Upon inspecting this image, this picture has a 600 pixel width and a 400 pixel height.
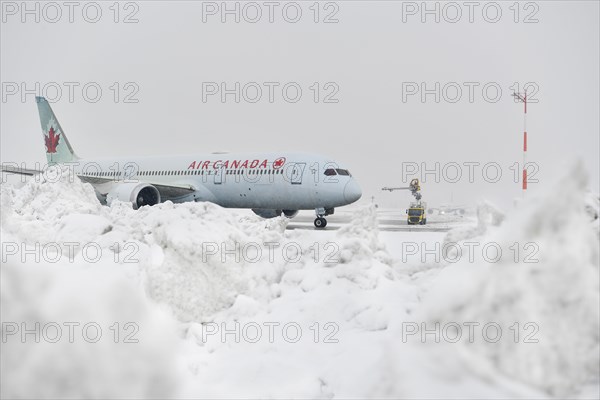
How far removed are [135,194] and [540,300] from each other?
22572mm

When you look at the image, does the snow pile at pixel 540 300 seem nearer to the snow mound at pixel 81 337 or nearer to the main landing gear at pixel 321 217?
the snow mound at pixel 81 337

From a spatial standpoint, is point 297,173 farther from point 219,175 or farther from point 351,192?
point 219,175

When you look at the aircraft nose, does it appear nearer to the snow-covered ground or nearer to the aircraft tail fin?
the snow-covered ground

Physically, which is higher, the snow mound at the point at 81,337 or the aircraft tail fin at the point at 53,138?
the aircraft tail fin at the point at 53,138

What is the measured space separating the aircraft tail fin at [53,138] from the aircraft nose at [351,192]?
2295 cm

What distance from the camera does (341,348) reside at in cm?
537

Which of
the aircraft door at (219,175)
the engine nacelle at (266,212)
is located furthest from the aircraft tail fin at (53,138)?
the engine nacelle at (266,212)

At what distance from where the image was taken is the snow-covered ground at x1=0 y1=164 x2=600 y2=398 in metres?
3.83

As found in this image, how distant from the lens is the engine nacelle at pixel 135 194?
24.6 metres

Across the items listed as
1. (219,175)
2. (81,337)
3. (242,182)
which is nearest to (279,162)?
(242,182)

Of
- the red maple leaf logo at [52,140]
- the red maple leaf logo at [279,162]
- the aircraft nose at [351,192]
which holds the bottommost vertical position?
the aircraft nose at [351,192]

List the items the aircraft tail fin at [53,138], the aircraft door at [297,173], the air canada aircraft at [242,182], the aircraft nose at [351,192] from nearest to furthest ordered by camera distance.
Answer: the aircraft nose at [351,192] → the air canada aircraft at [242,182] → the aircraft door at [297,173] → the aircraft tail fin at [53,138]

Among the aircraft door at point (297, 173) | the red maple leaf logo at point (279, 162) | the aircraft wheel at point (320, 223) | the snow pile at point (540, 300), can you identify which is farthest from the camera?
the red maple leaf logo at point (279, 162)

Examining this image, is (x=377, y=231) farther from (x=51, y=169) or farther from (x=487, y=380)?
(x=51, y=169)
